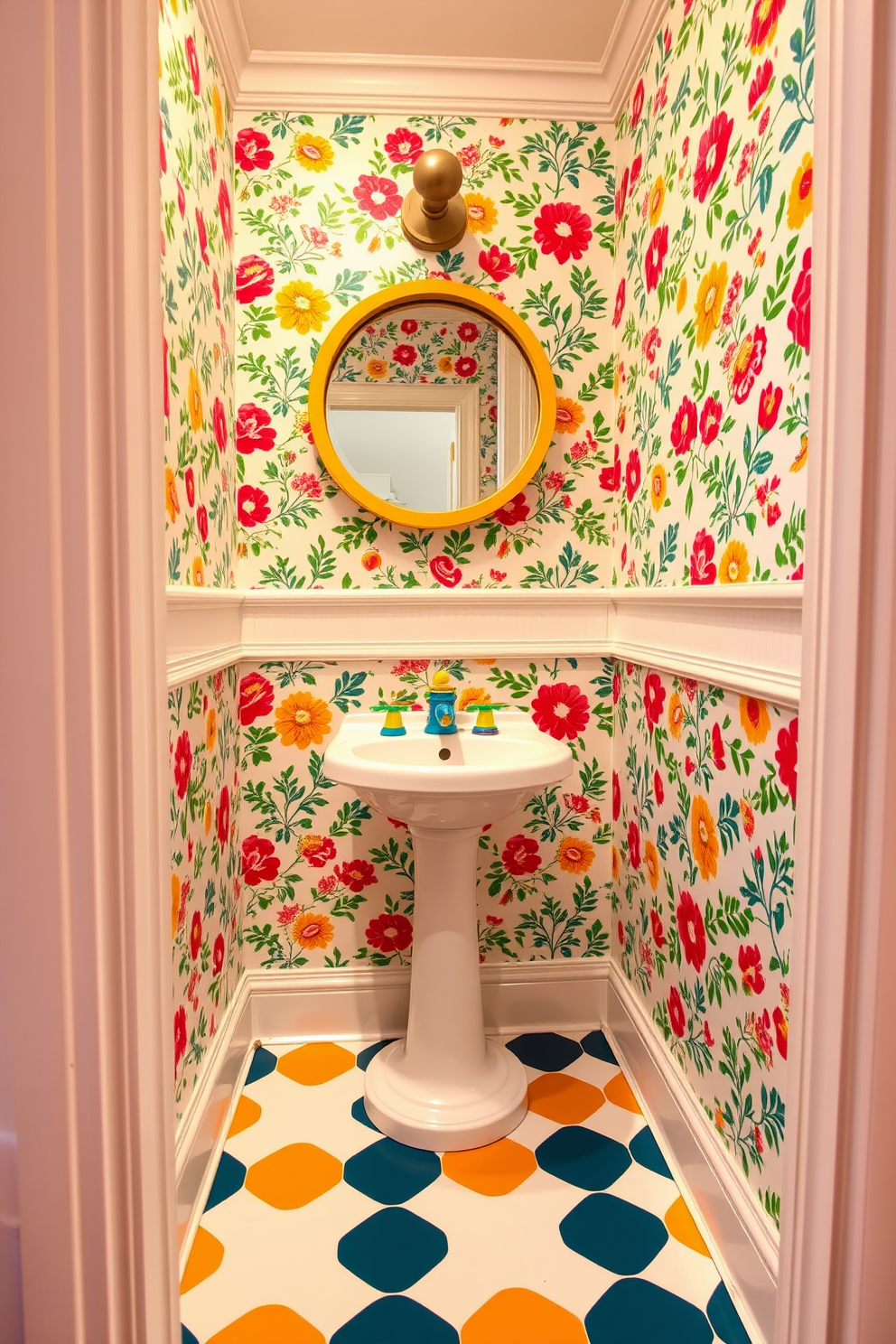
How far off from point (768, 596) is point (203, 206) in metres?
1.29

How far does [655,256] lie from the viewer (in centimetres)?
153

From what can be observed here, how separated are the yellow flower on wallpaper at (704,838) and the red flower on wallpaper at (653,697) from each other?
25 centimetres

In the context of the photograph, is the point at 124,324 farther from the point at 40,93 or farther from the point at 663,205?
the point at 663,205

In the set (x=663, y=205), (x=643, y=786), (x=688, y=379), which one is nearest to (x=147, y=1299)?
(x=643, y=786)

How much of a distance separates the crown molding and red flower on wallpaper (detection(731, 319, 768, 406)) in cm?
97

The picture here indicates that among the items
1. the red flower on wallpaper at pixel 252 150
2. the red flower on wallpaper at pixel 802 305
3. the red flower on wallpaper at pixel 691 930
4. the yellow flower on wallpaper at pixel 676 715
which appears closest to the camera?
the red flower on wallpaper at pixel 802 305

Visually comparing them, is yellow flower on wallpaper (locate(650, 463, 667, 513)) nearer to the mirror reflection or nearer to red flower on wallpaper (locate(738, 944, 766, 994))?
the mirror reflection

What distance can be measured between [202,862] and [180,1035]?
313mm

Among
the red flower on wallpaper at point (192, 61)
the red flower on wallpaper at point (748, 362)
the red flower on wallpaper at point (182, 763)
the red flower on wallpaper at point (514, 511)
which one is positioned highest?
the red flower on wallpaper at point (192, 61)

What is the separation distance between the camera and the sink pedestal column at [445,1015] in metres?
1.51

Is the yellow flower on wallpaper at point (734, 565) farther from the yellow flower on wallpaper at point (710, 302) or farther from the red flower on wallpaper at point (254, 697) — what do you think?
the red flower on wallpaper at point (254, 697)

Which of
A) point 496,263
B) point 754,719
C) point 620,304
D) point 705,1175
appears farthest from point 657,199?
point 705,1175

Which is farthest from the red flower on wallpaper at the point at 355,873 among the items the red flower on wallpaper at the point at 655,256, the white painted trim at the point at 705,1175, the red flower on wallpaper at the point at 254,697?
the red flower on wallpaper at the point at 655,256

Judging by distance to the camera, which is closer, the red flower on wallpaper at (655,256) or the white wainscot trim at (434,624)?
the red flower on wallpaper at (655,256)
